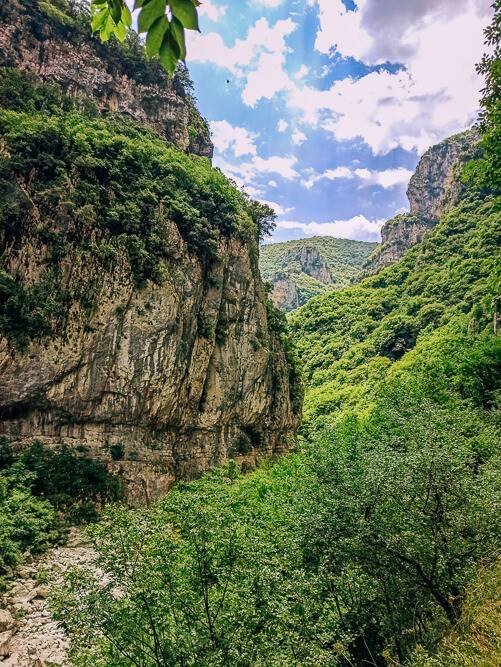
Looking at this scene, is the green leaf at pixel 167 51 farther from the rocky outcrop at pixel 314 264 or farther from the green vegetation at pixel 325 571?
the rocky outcrop at pixel 314 264

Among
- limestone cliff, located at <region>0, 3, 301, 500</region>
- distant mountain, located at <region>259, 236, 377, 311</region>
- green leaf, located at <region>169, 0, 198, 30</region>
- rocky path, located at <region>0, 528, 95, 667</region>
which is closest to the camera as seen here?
green leaf, located at <region>169, 0, 198, 30</region>

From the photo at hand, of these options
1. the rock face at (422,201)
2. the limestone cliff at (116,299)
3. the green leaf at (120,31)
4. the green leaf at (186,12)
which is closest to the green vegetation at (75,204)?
the limestone cliff at (116,299)

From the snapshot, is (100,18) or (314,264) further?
(314,264)

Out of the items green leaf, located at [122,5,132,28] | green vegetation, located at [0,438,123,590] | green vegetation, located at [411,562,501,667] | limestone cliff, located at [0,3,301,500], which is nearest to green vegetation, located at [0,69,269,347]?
limestone cliff, located at [0,3,301,500]

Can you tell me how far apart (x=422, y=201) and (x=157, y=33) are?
111372 mm

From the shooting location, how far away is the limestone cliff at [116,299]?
18.7 m

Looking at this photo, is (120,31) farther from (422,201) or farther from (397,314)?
(422,201)

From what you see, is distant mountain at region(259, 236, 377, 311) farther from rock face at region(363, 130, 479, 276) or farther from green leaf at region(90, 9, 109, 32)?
green leaf at region(90, 9, 109, 32)

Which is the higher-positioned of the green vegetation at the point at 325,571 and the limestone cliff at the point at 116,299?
the limestone cliff at the point at 116,299

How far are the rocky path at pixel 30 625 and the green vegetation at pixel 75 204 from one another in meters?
9.74

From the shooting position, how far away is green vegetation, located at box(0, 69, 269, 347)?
18844 millimetres

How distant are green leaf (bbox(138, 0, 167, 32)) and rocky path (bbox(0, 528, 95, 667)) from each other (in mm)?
9001

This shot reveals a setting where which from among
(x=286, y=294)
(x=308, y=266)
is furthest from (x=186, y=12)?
(x=308, y=266)

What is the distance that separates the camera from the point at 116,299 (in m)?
21.0
